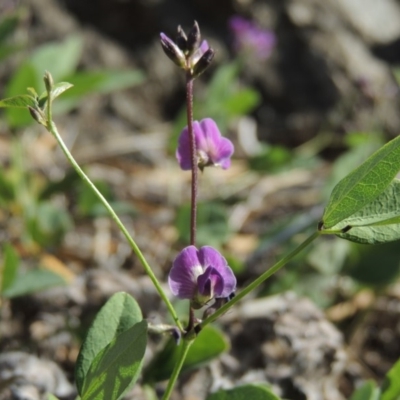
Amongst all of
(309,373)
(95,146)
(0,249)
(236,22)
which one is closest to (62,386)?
(309,373)

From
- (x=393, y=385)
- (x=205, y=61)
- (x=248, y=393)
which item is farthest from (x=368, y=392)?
(x=205, y=61)

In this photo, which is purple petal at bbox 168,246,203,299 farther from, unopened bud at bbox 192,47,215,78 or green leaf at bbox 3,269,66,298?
green leaf at bbox 3,269,66,298

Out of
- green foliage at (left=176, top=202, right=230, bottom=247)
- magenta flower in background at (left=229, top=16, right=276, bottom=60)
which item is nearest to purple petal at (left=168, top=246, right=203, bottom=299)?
green foliage at (left=176, top=202, right=230, bottom=247)

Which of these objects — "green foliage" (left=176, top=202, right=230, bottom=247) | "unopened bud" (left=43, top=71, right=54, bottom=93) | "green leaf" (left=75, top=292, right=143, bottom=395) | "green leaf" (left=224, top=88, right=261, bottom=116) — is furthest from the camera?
"green leaf" (left=224, top=88, right=261, bottom=116)

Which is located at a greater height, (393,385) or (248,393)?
(248,393)

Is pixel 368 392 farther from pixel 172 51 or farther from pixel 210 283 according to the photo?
pixel 172 51

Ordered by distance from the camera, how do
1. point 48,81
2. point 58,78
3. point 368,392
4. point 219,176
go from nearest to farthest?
1. point 48,81
2. point 368,392
3. point 58,78
4. point 219,176

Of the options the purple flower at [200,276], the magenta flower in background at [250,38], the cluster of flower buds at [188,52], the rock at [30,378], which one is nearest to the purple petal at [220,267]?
the purple flower at [200,276]
